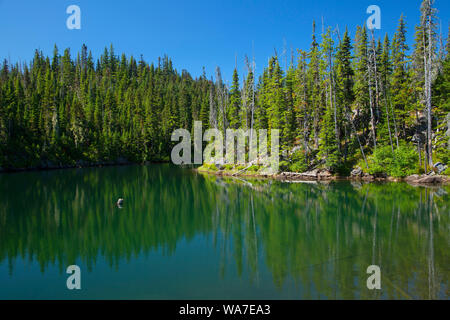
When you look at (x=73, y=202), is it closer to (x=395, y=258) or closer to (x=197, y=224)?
(x=197, y=224)

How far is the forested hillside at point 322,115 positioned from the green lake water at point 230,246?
12.3m

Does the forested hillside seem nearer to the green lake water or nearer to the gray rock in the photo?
the gray rock

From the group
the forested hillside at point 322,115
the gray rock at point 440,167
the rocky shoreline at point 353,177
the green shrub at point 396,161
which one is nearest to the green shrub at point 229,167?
the rocky shoreline at point 353,177

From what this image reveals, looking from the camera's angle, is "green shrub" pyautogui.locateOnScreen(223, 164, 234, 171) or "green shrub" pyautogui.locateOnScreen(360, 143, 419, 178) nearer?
"green shrub" pyautogui.locateOnScreen(360, 143, 419, 178)

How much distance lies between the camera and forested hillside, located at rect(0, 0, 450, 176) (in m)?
37.2

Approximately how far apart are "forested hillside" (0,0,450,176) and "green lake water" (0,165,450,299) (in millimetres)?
12287

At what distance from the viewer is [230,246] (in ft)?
49.0

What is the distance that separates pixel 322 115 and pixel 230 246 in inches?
1434

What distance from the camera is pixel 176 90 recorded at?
4555 inches

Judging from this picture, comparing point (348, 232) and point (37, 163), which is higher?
point (37, 163)

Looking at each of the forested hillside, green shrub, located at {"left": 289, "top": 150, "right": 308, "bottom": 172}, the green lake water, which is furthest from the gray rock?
green shrub, located at {"left": 289, "top": 150, "right": 308, "bottom": 172}

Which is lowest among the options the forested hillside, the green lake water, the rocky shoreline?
the green lake water

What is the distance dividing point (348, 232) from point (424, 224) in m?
5.12
